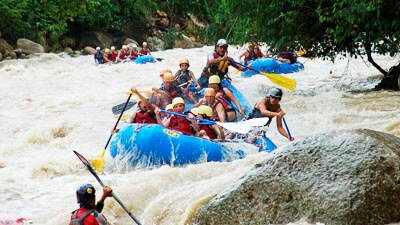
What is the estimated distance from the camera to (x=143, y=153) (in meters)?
6.28

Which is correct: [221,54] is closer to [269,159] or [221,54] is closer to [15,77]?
[269,159]

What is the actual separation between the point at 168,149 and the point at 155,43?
23878mm

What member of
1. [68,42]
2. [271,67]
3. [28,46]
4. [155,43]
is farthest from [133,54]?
[155,43]

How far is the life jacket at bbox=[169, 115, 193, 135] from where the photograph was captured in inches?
268

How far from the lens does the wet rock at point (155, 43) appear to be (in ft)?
96.1

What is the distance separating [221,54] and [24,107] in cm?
424

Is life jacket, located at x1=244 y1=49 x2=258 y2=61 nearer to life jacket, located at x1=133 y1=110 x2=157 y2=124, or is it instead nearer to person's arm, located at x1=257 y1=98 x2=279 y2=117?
person's arm, located at x1=257 y1=98 x2=279 y2=117

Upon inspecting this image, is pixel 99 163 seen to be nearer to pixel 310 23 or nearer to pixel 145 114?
pixel 145 114

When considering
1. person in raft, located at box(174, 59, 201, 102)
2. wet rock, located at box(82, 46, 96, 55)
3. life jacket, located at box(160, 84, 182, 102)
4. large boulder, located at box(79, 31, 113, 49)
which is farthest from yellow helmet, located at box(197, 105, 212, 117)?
large boulder, located at box(79, 31, 113, 49)

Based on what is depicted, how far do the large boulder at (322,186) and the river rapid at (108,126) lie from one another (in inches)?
14.5

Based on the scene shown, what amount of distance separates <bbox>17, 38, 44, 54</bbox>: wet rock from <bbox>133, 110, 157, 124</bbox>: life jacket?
15.3 m

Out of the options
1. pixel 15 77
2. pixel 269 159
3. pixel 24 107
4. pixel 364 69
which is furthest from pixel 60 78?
pixel 269 159

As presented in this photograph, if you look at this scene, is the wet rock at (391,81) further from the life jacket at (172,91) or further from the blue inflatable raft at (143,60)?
the blue inflatable raft at (143,60)

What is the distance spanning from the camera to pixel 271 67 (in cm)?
1449
